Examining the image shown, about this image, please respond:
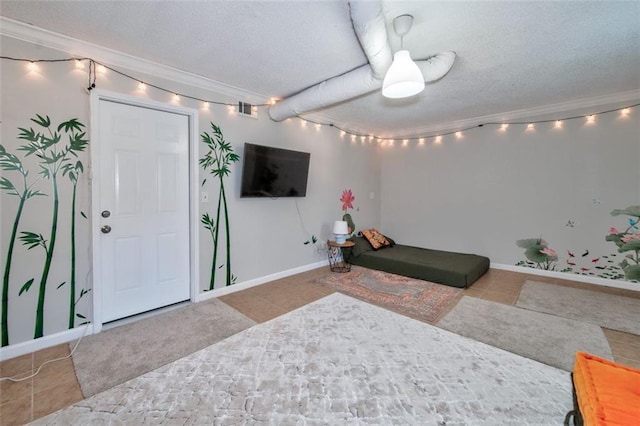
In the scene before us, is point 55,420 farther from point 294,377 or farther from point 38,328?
point 294,377

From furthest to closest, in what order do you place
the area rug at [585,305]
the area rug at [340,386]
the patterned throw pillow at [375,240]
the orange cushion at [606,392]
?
the patterned throw pillow at [375,240] → the area rug at [585,305] → the area rug at [340,386] → the orange cushion at [606,392]

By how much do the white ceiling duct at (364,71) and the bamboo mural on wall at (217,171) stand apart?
0.84 metres

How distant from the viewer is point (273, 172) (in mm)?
3779

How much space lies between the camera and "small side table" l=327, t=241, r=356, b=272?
4.46m

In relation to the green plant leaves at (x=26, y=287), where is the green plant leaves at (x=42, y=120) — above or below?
above

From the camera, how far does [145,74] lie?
280 cm

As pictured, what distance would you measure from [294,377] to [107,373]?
4.42 feet

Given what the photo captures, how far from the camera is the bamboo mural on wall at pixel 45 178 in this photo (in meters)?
2.19

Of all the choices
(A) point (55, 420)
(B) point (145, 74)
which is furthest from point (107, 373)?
(B) point (145, 74)

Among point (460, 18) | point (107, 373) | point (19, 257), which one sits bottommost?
point (107, 373)

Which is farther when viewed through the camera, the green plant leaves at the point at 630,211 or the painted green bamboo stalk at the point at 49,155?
the green plant leaves at the point at 630,211

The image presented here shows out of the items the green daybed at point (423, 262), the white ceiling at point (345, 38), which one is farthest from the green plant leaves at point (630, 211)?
the green daybed at point (423, 262)

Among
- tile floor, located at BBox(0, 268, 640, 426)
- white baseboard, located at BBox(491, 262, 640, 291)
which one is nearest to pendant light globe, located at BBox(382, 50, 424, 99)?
tile floor, located at BBox(0, 268, 640, 426)

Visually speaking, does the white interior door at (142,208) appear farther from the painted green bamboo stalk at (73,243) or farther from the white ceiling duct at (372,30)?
the white ceiling duct at (372,30)
